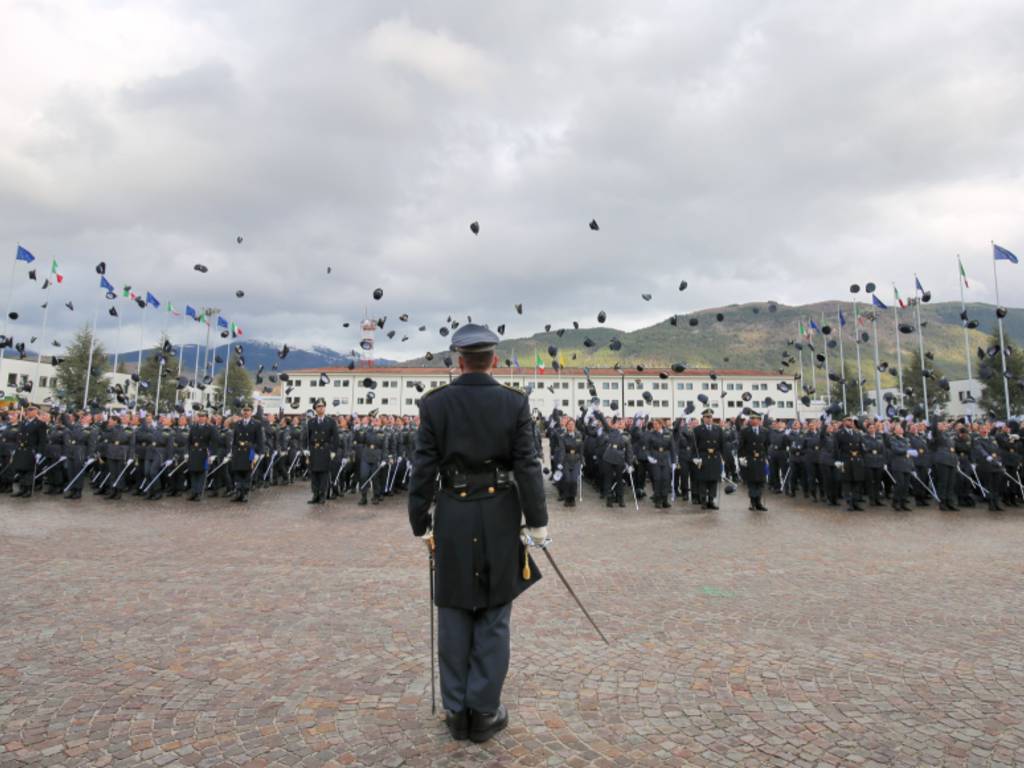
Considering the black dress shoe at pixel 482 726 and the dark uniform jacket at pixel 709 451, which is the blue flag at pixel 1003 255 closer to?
the dark uniform jacket at pixel 709 451

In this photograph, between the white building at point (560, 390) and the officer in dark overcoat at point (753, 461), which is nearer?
the officer in dark overcoat at point (753, 461)

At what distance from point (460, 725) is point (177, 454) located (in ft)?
48.2

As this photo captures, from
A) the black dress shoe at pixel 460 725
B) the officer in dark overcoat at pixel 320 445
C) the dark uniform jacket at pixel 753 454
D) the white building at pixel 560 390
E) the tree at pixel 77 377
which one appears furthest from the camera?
the white building at pixel 560 390

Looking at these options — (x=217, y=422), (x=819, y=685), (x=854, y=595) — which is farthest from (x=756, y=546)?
(x=217, y=422)

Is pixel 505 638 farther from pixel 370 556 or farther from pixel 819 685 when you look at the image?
pixel 370 556

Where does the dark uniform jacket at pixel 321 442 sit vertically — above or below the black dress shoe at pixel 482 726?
above

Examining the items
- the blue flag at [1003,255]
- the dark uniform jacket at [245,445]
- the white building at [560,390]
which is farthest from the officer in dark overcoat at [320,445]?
the white building at [560,390]

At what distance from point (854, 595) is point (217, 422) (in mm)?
14606

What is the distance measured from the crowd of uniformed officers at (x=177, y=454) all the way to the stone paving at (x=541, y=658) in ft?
17.8

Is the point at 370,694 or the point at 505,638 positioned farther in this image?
the point at 370,694

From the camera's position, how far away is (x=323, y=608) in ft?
19.6

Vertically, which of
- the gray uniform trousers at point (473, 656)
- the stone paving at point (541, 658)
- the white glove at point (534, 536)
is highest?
the white glove at point (534, 536)

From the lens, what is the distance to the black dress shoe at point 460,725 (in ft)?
11.6

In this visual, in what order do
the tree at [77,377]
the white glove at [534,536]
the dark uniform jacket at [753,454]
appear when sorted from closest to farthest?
the white glove at [534,536] < the dark uniform jacket at [753,454] < the tree at [77,377]
